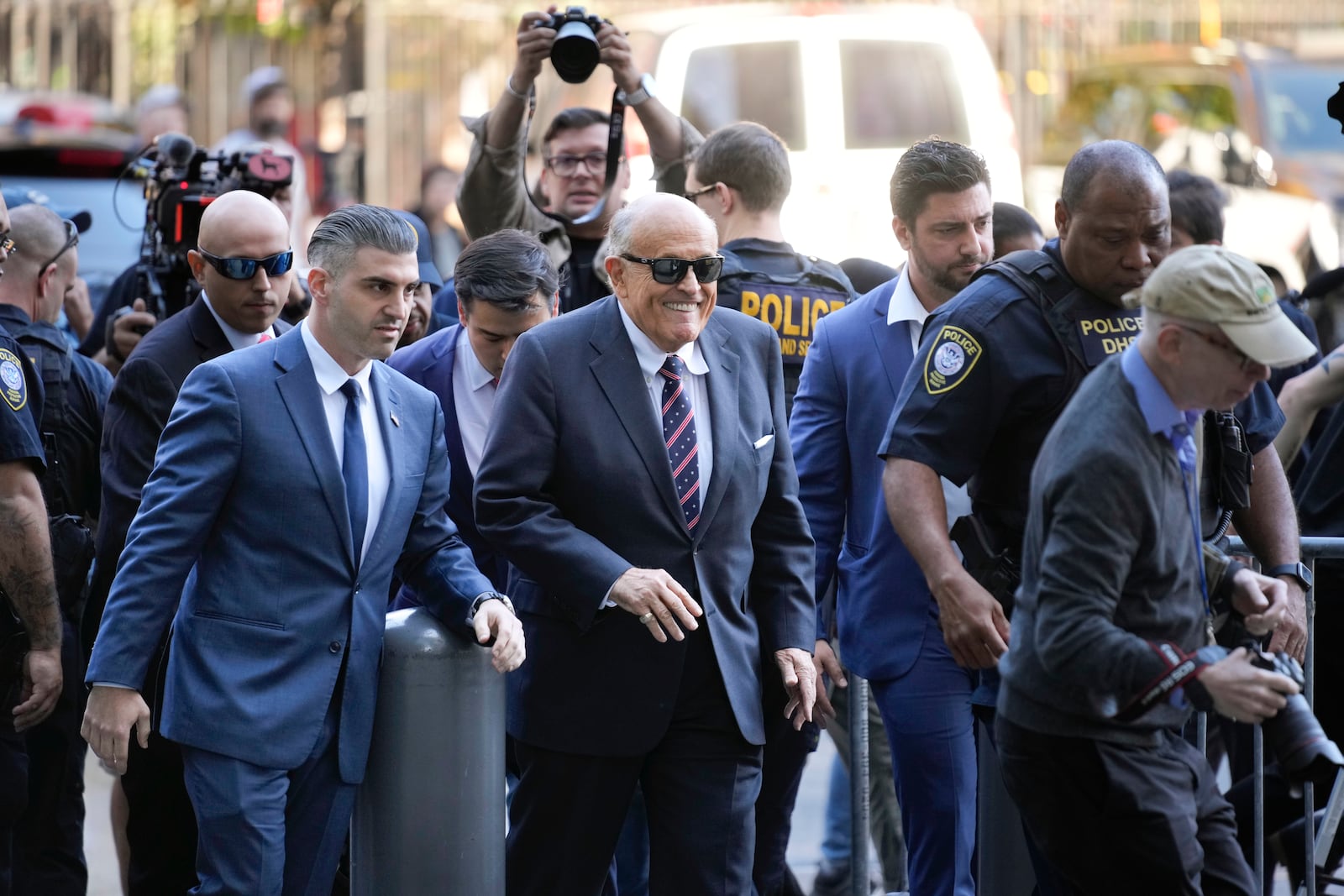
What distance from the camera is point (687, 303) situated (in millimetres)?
4461

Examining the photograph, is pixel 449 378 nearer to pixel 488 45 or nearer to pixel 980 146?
pixel 980 146

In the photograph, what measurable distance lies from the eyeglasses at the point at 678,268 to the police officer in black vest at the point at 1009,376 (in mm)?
534

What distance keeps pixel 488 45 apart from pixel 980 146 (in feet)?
27.1

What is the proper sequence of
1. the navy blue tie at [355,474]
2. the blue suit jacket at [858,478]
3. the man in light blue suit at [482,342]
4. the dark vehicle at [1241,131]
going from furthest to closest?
1. the dark vehicle at [1241,131]
2. the man in light blue suit at [482,342]
3. the blue suit jacket at [858,478]
4. the navy blue tie at [355,474]

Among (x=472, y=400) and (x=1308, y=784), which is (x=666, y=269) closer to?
(x=472, y=400)

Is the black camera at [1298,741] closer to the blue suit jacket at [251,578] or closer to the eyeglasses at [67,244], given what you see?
the blue suit jacket at [251,578]

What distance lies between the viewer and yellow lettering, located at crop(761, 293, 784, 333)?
18.7 ft

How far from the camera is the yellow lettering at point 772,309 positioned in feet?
18.7

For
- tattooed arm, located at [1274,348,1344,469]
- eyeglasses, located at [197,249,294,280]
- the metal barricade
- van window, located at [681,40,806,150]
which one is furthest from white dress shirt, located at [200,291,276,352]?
van window, located at [681,40,806,150]

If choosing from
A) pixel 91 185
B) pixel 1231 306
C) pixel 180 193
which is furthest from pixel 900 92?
pixel 1231 306

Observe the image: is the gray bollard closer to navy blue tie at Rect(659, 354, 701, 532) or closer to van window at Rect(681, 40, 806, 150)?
navy blue tie at Rect(659, 354, 701, 532)

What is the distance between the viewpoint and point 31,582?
4793mm

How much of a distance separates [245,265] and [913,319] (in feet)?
5.82

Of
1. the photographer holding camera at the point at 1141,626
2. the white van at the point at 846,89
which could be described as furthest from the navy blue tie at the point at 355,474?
the white van at the point at 846,89
